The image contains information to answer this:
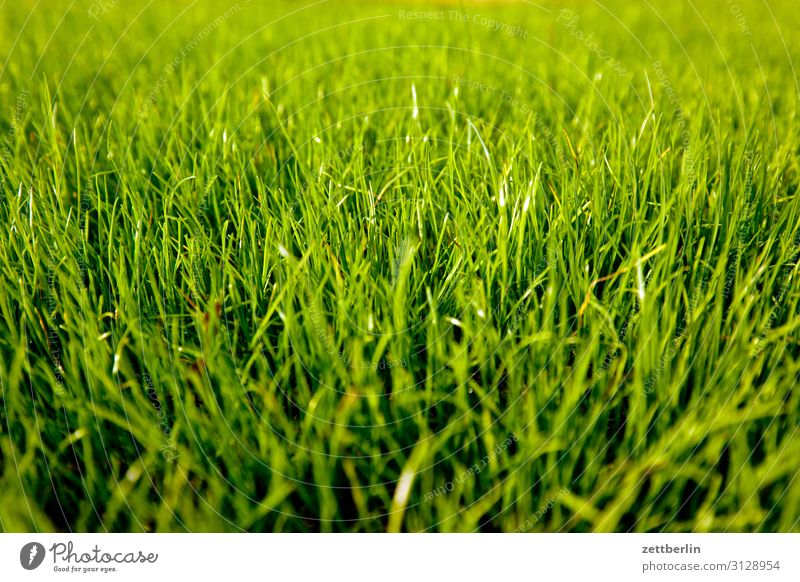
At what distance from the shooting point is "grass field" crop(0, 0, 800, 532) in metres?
0.77

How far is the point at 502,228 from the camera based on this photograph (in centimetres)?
98

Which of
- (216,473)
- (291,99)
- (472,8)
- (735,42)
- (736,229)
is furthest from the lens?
(472,8)

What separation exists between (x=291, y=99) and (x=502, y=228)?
0.90m

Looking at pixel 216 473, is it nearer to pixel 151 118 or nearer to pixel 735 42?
pixel 151 118

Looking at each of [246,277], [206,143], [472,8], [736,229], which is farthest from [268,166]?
[472,8]

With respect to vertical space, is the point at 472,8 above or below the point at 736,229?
above

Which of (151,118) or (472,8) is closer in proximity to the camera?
(151,118)

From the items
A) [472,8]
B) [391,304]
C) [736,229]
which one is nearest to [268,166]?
[391,304]

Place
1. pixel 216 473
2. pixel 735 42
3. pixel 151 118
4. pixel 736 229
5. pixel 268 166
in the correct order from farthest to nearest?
pixel 735 42 < pixel 151 118 < pixel 268 166 < pixel 736 229 < pixel 216 473

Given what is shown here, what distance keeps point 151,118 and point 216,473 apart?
0.99 m

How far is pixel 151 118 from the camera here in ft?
4.73

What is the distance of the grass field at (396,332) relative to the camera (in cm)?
77

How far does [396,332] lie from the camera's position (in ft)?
2.77
